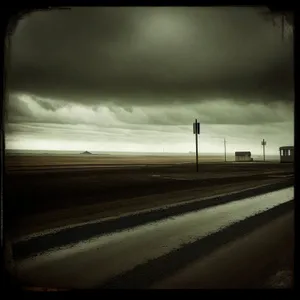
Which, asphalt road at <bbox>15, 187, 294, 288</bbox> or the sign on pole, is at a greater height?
the sign on pole

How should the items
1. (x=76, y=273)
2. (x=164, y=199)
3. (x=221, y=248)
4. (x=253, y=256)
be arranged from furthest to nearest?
(x=164, y=199), (x=221, y=248), (x=253, y=256), (x=76, y=273)

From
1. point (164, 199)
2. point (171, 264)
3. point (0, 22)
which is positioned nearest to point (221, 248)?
point (171, 264)

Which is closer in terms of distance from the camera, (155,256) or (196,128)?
(155,256)

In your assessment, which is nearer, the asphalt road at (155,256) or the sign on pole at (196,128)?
the asphalt road at (155,256)

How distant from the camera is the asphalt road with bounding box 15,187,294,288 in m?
3.28

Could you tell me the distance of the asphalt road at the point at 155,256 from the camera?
3.28 m

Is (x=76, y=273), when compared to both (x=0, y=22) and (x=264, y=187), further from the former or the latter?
(x=264, y=187)

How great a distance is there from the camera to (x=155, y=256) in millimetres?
4156

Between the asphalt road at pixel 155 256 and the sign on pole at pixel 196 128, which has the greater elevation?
the sign on pole at pixel 196 128

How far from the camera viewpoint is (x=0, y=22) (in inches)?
91.3

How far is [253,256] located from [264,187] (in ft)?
29.0

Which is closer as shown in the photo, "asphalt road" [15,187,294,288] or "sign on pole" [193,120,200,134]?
"asphalt road" [15,187,294,288]

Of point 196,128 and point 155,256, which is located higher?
point 196,128

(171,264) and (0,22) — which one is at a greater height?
(0,22)
